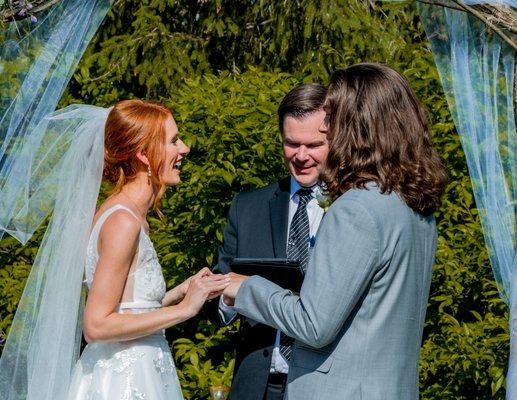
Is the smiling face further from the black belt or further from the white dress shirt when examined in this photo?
the black belt

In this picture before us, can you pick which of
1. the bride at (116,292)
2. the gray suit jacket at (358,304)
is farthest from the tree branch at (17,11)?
the gray suit jacket at (358,304)

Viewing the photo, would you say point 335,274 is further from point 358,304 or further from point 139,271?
point 139,271

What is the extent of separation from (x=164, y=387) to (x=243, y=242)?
2.16 ft

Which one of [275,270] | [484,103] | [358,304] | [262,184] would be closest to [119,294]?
[275,270]

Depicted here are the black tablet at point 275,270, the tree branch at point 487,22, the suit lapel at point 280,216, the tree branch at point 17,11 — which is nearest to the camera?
the black tablet at point 275,270

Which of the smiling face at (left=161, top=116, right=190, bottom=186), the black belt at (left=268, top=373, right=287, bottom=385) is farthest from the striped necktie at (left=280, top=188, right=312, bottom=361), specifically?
the smiling face at (left=161, top=116, right=190, bottom=186)

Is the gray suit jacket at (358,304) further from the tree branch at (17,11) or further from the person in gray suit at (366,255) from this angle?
the tree branch at (17,11)

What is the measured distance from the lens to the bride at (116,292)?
3631mm

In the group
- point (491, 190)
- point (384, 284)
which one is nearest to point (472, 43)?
point (491, 190)

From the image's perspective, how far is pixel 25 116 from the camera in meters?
4.34

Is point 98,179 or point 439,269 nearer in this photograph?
point 98,179

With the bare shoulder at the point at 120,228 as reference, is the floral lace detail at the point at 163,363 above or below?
below

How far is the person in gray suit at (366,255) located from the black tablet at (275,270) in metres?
0.34

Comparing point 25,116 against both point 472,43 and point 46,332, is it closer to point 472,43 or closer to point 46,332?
point 46,332
